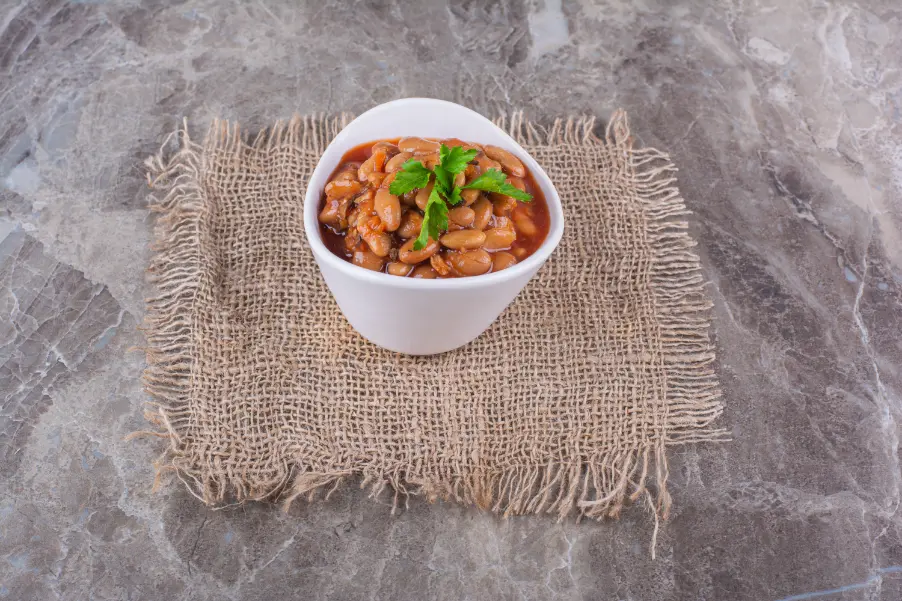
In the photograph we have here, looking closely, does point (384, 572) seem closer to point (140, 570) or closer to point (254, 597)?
point (254, 597)

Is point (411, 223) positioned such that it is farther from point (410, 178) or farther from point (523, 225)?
point (523, 225)

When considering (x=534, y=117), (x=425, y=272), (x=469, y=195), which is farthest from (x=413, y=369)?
(x=534, y=117)

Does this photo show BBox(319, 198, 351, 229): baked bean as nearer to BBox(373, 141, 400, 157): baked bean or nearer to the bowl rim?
the bowl rim

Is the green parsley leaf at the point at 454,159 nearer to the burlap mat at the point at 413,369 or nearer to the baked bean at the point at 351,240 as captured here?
the baked bean at the point at 351,240

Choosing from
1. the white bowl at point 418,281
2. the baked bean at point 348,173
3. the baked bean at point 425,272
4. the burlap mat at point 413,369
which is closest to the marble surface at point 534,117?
the burlap mat at point 413,369

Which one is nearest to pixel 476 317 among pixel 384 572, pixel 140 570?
pixel 384 572

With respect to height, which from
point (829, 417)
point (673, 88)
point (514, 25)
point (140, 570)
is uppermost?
point (514, 25)
